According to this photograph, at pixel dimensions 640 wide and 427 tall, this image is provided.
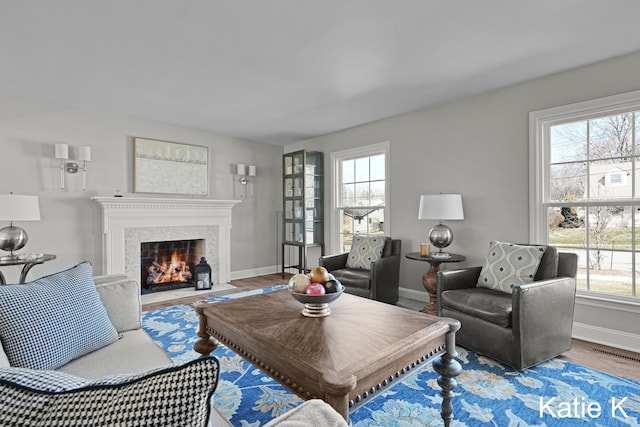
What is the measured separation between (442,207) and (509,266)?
0.88 meters

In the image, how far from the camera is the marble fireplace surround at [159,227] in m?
4.20

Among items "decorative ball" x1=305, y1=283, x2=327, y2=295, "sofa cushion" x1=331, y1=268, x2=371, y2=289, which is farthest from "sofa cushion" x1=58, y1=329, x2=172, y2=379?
"sofa cushion" x1=331, y1=268, x2=371, y2=289

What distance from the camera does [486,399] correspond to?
6.44 ft

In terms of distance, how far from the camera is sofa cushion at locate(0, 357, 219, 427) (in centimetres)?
50

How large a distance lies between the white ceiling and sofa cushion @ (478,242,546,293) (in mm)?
1593

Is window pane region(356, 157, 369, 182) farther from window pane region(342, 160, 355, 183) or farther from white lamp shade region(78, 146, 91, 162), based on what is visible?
white lamp shade region(78, 146, 91, 162)

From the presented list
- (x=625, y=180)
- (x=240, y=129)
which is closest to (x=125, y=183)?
(x=240, y=129)

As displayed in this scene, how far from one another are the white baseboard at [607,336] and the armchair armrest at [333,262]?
240 centimetres

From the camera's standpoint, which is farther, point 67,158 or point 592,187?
point 67,158

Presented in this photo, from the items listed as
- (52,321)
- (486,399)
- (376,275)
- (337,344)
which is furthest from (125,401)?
(376,275)

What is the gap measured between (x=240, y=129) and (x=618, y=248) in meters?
4.60

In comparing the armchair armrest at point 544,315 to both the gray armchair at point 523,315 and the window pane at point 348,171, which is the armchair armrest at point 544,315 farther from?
the window pane at point 348,171

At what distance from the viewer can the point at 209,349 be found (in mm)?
1947

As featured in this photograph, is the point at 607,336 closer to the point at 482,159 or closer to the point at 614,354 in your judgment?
the point at 614,354
